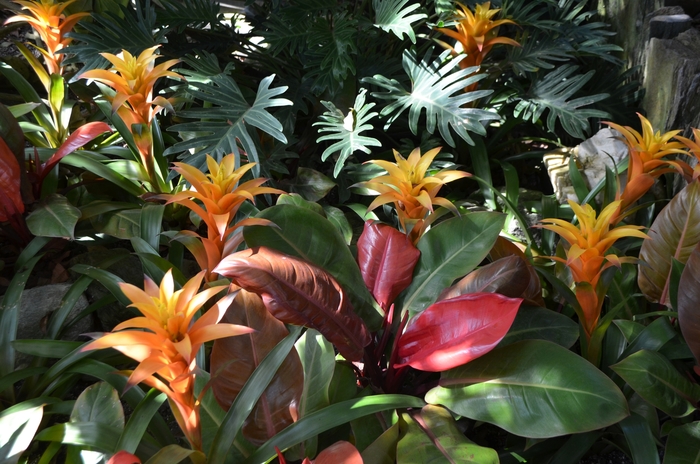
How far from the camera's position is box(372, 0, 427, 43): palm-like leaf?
2.24 metres

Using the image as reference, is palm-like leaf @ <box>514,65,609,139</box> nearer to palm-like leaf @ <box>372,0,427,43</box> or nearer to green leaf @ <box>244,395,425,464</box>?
palm-like leaf @ <box>372,0,427,43</box>

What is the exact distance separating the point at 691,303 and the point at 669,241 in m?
0.36

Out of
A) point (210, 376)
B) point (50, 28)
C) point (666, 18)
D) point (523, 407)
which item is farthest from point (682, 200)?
point (50, 28)

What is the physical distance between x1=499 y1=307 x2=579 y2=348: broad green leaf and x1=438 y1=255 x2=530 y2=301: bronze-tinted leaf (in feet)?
0.29

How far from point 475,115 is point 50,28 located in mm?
1680

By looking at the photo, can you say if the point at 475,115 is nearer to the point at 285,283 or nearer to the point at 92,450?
the point at 285,283

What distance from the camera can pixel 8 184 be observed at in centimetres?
181

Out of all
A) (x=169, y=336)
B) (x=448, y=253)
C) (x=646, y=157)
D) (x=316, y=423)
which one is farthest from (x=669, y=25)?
(x=169, y=336)

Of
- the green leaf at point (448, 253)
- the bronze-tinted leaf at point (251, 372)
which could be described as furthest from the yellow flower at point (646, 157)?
the bronze-tinted leaf at point (251, 372)

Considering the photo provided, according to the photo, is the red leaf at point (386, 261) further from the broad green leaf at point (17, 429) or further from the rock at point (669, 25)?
the rock at point (669, 25)

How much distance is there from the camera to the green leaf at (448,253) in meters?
1.61

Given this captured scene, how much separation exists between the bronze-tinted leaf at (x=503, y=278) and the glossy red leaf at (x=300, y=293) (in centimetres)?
33

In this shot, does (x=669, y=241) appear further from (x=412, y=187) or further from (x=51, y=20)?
(x=51, y=20)

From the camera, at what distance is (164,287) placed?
1085 millimetres
